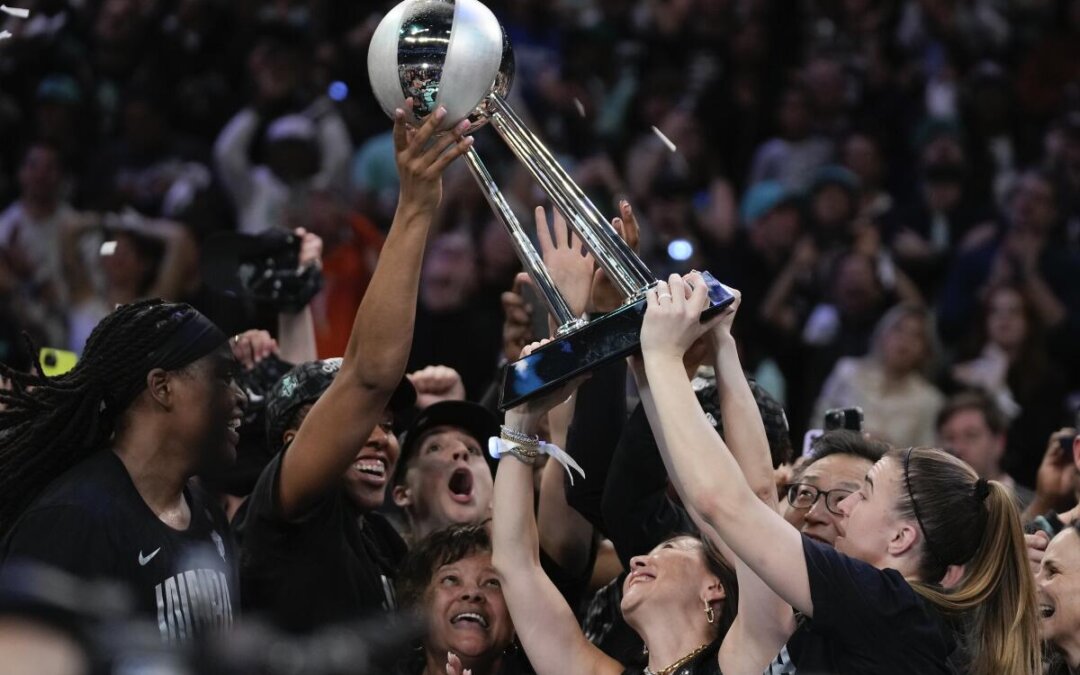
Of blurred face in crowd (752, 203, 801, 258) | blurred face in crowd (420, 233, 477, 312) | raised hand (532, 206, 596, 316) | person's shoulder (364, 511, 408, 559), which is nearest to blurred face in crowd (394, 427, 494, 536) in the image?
person's shoulder (364, 511, 408, 559)

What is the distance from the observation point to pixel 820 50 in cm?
1095

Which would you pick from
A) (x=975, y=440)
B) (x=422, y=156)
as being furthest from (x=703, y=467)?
(x=975, y=440)

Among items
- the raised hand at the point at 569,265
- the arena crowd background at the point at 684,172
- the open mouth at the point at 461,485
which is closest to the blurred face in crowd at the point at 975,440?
the arena crowd background at the point at 684,172

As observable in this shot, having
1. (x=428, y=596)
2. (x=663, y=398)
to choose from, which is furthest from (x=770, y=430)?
(x=663, y=398)

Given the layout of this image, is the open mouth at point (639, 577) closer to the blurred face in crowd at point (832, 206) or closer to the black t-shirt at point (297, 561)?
the black t-shirt at point (297, 561)

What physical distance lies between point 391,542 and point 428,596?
1.63 ft

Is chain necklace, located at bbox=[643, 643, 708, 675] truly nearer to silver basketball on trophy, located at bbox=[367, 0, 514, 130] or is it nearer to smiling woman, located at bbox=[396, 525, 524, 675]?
smiling woman, located at bbox=[396, 525, 524, 675]

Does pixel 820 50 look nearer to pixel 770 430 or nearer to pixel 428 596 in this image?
pixel 770 430

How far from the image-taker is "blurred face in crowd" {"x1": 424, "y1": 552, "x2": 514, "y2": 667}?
4.20 meters

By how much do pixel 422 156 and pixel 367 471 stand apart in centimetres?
106

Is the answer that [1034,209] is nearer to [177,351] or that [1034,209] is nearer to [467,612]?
[467,612]

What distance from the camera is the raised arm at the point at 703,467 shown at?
10.4ft

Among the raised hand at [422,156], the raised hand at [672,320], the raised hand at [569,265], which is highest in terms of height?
the raised hand at [422,156]

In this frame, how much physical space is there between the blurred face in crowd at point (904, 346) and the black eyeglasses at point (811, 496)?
151 inches
